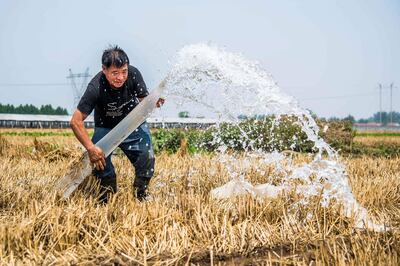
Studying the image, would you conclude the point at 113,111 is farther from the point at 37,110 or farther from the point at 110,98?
the point at 37,110

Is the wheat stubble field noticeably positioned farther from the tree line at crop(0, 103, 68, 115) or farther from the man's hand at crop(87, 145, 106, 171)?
the tree line at crop(0, 103, 68, 115)

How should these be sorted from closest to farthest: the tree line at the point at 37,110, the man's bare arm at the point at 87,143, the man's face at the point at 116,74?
the man's bare arm at the point at 87,143
the man's face at the point at 116,74
the tree line at the point at 37,110

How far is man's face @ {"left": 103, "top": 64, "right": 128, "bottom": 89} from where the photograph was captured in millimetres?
4449

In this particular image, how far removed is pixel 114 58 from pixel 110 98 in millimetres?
462

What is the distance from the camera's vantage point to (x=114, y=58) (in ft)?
14.4

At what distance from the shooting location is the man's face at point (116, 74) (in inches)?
175

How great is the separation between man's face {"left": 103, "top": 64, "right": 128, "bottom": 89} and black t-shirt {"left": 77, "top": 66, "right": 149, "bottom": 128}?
14 centimetres

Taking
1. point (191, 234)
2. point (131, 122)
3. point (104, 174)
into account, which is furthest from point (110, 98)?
point (191, 234)

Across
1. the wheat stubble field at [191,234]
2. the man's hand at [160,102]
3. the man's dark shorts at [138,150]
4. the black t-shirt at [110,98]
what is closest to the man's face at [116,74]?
the black t-shirt at [110,98]

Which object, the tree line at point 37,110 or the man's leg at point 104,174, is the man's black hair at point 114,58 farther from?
the tree line at point 37,110

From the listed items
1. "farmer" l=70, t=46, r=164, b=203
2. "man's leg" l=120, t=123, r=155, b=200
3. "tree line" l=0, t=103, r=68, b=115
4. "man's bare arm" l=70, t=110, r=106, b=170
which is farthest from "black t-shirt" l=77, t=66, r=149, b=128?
"tree line" l=0, t=103, r=68, b=115

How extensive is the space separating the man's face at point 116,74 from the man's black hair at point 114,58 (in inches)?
1.5

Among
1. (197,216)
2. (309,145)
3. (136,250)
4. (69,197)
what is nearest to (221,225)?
(197,216)

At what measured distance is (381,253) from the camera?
2859 millimetres
